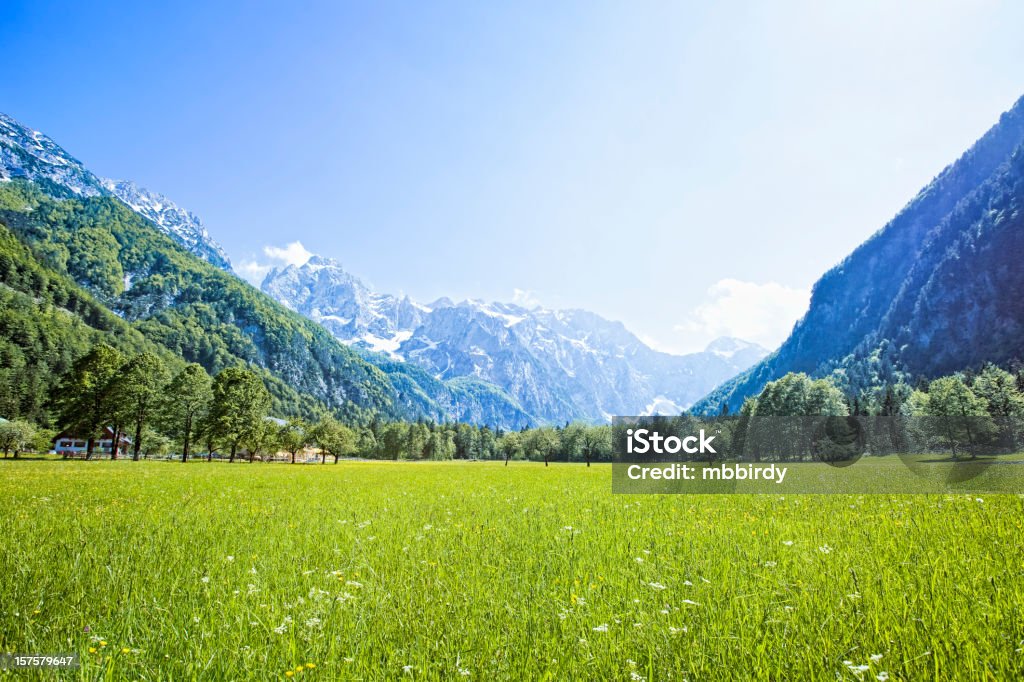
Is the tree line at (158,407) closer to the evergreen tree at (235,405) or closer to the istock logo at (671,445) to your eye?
the evergreen tree at (235,405)

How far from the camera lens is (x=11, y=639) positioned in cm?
401

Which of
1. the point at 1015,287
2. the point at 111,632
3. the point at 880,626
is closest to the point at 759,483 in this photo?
the point at 880,626

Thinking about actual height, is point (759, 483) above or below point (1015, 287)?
below

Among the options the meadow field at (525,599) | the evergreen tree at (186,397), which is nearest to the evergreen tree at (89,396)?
the evergreen tree at (186,397)

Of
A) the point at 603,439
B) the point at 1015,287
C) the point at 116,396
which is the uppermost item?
the point at 1015,287

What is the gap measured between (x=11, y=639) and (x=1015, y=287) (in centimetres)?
27597

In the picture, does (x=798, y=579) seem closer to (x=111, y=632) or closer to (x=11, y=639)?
(x=111, y=632)

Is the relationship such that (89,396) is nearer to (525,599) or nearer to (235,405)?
(235,405)

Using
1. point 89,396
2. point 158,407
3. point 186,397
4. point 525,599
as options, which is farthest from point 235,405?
point 525,599
